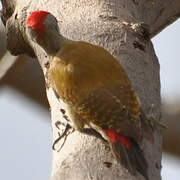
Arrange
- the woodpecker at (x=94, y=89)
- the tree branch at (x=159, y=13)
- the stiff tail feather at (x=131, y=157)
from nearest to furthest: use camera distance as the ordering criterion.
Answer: the stiff tail feather at (x=131, y=157) < the woodpecker at (x=94, y=89) < the tree branch at (x=159, y=13)

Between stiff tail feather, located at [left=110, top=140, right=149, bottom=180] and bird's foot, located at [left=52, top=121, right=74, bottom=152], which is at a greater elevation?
stiff tail feather, located at [left=110, top=140, right=149, bottom=180]

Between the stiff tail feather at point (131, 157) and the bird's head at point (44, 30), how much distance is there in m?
0.63

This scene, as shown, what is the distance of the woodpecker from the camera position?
231cm

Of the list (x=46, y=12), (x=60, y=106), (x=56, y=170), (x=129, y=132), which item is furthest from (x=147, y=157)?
(x=46, y=12)

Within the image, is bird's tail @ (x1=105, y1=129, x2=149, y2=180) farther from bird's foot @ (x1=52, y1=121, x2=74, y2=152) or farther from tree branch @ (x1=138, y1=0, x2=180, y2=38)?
tree branch @ (x1=138, y1=0, x2=180, y2=38)

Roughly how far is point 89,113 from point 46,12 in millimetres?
418

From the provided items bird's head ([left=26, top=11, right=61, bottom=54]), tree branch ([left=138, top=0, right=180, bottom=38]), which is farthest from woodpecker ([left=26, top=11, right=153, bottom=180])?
tree branch ([left=138, top=0, right=180, bottom=38])

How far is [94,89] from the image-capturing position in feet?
8.42

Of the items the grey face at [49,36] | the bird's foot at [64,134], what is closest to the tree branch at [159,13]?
the grey face at [49,36]

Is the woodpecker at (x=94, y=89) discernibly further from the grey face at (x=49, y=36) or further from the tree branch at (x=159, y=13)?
the tree branch at (x=159, y=13)

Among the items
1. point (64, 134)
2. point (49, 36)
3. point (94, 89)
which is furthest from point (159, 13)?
point (64, 134)

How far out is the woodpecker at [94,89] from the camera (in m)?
2.31

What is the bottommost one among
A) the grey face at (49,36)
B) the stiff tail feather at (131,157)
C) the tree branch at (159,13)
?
the grey face at (49,36)

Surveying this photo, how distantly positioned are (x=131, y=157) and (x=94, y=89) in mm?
418
